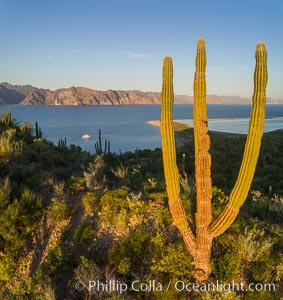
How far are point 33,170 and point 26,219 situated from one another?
3.54 metres

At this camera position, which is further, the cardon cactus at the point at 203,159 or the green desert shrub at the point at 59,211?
the green desert shrub at the point at 59,211

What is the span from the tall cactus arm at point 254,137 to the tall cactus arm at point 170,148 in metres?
0.62

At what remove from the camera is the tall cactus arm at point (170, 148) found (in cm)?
490

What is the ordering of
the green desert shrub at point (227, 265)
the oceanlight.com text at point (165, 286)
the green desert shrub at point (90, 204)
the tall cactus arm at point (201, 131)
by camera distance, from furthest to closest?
the green desert shrub at point (90, 204)
the green desert shrub at point (227, 265)
the oceanlight.com text at point (165, 286)
the tall cactus arm at point (201, 131)

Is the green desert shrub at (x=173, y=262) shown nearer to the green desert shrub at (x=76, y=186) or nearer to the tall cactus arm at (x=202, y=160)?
the tall cactus arm at (x=202, y=160)

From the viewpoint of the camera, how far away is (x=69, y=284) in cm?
521

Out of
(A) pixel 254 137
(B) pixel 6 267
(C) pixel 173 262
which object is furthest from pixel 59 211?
(A) pixel 254 137

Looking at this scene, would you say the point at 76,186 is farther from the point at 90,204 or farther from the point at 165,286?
the point at 165,286

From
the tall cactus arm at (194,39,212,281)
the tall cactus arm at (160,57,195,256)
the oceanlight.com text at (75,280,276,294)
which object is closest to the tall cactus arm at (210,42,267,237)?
the tall cactus arm at (194,39,212,281)

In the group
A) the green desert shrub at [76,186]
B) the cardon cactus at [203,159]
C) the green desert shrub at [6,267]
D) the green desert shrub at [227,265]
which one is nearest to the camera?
the cardon cactus at [203,159]

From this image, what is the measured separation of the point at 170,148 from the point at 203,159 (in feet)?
1.97

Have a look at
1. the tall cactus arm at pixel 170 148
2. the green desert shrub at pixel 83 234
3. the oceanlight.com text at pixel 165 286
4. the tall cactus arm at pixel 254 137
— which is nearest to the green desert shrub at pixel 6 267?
the green desert shrub at pixel 83 234

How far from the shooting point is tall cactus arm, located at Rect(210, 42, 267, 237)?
438cm

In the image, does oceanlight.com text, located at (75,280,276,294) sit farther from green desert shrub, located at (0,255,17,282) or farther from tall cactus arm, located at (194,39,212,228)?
green desert shrub, located at (0,255,17,282)
